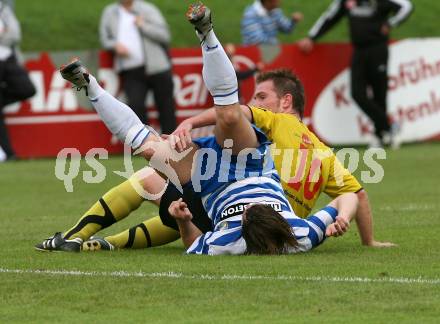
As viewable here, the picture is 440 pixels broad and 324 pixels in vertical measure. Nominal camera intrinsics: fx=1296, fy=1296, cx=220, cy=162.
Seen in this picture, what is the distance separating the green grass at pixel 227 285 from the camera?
6668mm

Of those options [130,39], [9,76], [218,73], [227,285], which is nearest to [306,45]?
[130,39]

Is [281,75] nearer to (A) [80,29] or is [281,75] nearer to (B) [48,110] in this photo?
(B) [48,110]

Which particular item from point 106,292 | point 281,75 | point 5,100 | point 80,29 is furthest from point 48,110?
point 106,292

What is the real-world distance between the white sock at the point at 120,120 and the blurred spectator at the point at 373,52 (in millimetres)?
11501

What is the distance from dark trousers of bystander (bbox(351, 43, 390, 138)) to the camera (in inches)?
796

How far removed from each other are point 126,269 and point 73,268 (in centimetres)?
36

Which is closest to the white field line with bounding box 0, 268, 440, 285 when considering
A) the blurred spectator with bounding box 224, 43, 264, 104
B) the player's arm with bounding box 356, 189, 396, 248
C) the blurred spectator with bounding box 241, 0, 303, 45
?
the player's arm with bounding box 356, 189, 396, 248

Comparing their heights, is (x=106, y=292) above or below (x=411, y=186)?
above

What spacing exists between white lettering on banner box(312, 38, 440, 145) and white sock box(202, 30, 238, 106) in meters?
12.7

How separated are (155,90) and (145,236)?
10.4 metres

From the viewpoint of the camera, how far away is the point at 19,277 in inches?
315

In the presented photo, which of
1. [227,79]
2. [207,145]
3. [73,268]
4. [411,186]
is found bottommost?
[411,186]

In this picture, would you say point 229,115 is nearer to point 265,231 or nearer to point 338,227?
point 265,231

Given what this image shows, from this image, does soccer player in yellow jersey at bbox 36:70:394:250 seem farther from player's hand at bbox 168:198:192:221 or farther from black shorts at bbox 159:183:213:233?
player's hand at bbox 168:198:192:221
